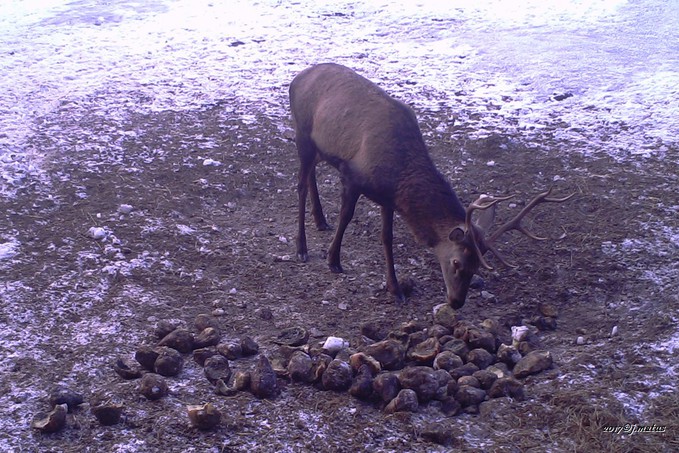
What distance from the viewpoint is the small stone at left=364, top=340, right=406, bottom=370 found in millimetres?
5391

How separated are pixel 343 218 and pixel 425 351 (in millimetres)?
1819

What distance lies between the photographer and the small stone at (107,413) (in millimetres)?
4555

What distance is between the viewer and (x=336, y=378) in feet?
16.5

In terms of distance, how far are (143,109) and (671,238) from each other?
6528mm

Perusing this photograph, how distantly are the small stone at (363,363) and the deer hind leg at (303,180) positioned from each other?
216 cm

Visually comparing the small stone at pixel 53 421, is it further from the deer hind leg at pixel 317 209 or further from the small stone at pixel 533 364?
the deer hind leg at pixel 317 209

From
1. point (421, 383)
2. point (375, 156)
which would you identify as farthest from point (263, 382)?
point (375, 156)

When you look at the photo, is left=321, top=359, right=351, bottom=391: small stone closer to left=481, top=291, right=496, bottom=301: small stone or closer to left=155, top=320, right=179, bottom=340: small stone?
left=155, top=320, right=179, bottom=340: small stone

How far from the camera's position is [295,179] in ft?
28.1

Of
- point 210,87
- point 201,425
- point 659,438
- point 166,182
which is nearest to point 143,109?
point 210,87

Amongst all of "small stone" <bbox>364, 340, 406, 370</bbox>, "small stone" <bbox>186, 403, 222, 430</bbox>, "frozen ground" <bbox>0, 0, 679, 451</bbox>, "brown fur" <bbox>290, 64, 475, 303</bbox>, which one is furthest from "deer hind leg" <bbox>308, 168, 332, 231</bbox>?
"small stone" <bbox>186, 403, 222, 430</bbox>

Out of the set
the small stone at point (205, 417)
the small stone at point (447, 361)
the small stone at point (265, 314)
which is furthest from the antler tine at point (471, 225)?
the small stone at point (205, 417)

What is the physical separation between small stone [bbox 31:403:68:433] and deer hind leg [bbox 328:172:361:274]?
10.1ft

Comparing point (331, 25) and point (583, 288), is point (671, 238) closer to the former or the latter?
point (583, 288)
